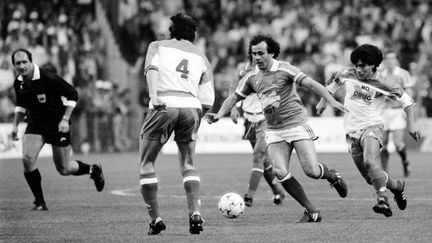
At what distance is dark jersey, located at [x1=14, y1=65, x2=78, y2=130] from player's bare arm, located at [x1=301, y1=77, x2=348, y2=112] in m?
4.07

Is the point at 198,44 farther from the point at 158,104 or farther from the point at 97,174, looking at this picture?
→ the point at 158,104

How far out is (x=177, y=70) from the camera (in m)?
10.9

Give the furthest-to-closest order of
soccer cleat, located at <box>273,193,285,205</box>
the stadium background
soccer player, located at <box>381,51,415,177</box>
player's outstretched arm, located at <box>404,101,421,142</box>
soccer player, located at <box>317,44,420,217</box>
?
the stadium background
soccer player, located at <box>381,51,415,177</box>
soccer cleat, located at <box>273,193,285,205</box>
soccer player, located at <box>317,44,420,217</box>
player's outstretched arm, located at <box>404,101,421,142</box>

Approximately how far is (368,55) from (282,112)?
4.19 ft

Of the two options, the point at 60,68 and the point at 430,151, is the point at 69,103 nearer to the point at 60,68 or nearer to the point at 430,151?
the point at 60,68

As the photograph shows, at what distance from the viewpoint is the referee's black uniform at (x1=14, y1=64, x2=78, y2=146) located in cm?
1439

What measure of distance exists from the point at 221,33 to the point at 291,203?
18.5 metres

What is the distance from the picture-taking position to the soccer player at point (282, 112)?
12031mm

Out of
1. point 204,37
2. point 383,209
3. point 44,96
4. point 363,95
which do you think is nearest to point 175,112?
point 383,209

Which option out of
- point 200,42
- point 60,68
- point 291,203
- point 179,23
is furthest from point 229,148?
point 179,23

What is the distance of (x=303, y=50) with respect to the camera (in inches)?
1273

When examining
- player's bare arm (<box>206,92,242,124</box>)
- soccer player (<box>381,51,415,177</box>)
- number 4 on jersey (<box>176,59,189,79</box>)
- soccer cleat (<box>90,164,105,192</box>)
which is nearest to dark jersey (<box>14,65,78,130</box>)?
soccer cleat (<box>90,164,105,192</box>)

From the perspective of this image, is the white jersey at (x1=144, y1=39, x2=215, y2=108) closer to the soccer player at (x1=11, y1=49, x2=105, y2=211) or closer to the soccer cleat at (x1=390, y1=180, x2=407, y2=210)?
the soccer cleat at (x1=390, y1=180, x2=407, y2=210)

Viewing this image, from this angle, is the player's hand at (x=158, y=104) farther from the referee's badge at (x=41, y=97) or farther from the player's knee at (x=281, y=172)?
the referee's badge at (x=41, y=97)
